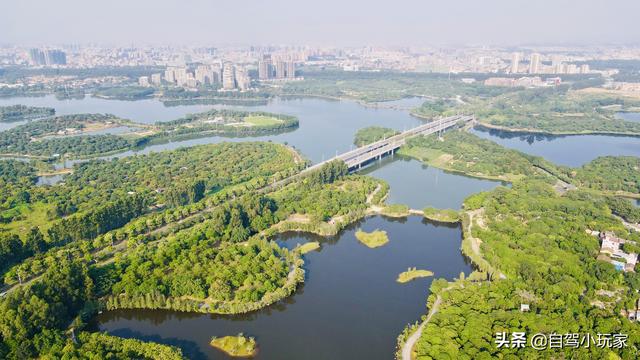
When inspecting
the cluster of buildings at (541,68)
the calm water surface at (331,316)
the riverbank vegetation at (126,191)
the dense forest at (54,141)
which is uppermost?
the cluster of buildings at (541,68)

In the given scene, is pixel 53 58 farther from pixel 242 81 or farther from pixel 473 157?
pixel 473 157

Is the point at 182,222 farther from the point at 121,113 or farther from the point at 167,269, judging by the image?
the point at 121,113

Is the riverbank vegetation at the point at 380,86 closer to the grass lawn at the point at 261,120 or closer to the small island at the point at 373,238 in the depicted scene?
the grass lawn at the point at 261,120

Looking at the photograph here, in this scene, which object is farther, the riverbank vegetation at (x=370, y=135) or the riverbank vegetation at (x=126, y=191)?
the riverbank vegetation at (x=370, y=135)

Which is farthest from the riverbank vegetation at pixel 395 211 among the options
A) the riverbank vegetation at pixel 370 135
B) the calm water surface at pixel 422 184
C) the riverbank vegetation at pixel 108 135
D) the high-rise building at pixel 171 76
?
the high-rise building at pixel 171 76

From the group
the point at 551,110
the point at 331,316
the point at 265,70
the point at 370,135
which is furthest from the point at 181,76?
the point at 331,316

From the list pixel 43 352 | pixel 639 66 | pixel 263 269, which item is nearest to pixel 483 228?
pixel 263 269
